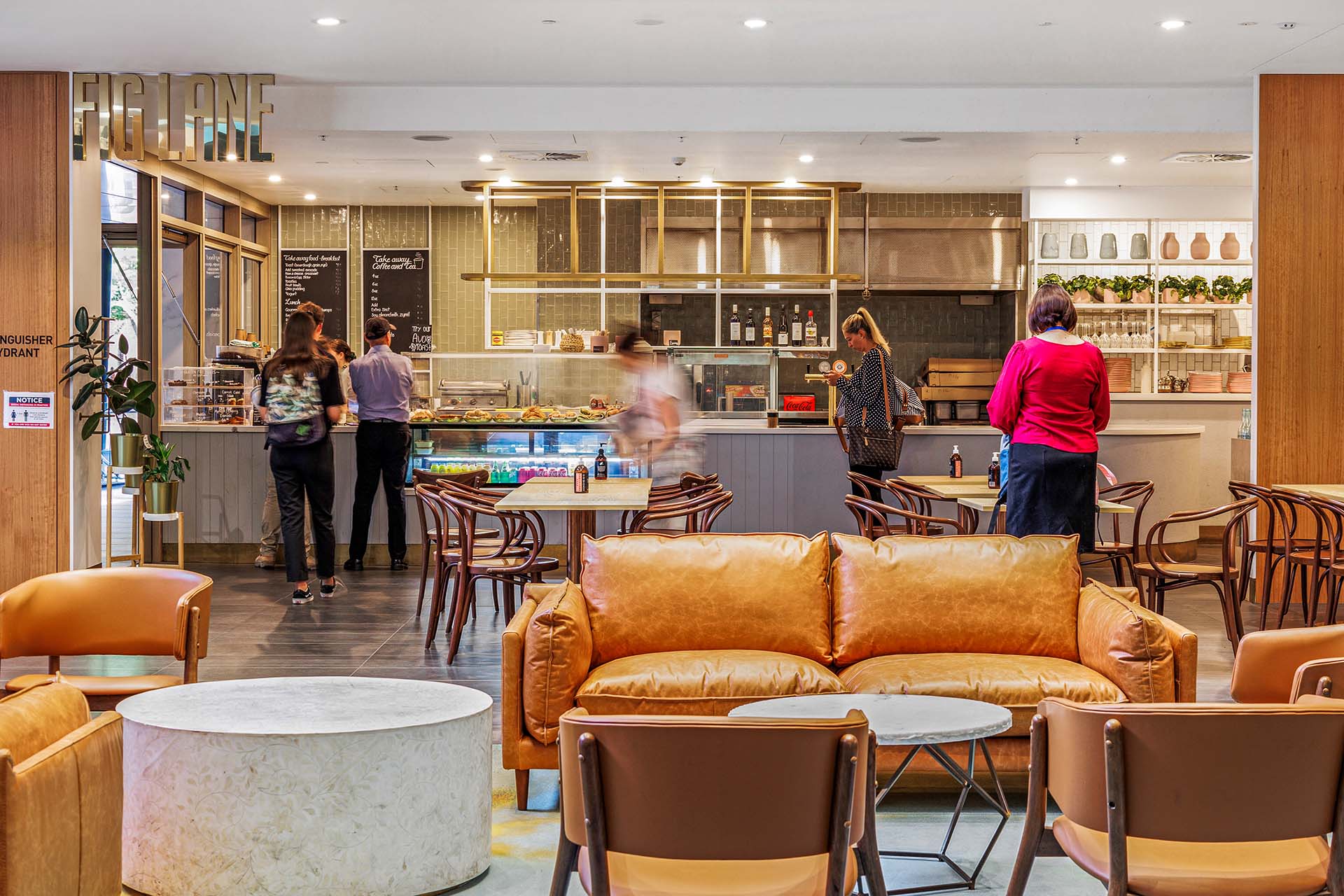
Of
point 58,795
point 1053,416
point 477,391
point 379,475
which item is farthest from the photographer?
point 477,391

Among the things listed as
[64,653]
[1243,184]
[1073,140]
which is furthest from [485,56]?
[1243,184]

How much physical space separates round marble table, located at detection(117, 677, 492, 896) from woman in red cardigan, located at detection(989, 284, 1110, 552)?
301 cm

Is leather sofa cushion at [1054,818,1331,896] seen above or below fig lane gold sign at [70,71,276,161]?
below

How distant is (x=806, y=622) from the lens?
4273mm

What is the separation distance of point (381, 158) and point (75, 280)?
2736 millimetres

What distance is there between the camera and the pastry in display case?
9.34 m

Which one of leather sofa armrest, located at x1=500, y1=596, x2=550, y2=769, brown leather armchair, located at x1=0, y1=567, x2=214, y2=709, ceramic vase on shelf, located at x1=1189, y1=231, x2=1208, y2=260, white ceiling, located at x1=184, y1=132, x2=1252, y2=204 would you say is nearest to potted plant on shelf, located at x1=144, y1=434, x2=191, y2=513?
white ceiling, located at x1=184, y1=132, x2=1252, y2=204

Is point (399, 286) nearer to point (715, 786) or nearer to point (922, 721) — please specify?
point (922, 721)

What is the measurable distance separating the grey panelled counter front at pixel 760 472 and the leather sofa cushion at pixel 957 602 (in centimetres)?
476

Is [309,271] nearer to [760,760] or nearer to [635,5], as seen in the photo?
[635,5]

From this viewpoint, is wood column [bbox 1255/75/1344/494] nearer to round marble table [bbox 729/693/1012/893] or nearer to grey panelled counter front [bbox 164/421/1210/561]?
grey panelled counter front [bbox 164/421/1210/561]

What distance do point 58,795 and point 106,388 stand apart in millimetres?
6018

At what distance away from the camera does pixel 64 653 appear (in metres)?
3.97

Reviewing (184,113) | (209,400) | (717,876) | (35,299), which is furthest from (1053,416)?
(209,400)
